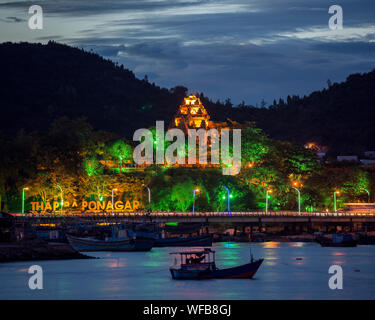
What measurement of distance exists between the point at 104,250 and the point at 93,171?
177 ft

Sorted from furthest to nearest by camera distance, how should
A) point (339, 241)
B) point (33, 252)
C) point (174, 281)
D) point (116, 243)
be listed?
1. point (339, 241)
2. point (116, 243)
3. point (33, 252)
4. point (174, 281)

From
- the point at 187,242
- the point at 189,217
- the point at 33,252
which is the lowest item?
the point at 187,242

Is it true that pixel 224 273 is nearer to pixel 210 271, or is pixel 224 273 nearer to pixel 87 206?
pixel 210 271

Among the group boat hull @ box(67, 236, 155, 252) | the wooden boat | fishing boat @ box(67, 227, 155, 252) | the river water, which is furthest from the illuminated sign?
the river water

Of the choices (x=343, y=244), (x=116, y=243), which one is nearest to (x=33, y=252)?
(x=116, y=243)

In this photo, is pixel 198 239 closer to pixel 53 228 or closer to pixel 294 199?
pixel 53 228

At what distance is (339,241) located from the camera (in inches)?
5960

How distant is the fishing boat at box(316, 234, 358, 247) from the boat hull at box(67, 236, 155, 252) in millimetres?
35162

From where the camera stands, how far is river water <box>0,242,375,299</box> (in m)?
80.4

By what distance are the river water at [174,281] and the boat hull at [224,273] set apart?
0.59m

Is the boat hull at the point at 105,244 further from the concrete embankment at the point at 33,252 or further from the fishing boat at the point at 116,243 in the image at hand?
the concrete embankment at the point at 33,252

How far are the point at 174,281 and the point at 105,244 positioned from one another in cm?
4611

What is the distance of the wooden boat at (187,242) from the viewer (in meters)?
143

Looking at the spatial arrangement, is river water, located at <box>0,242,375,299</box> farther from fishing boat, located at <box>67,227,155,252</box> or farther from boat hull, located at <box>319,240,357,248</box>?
boat hull, located at <box>319,240,357,248</box>
